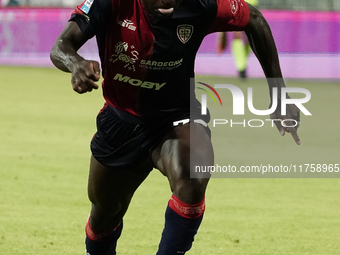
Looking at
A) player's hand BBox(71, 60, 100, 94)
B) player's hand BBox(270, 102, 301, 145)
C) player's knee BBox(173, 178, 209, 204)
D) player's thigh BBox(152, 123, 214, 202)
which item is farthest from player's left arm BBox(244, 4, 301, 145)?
player's hand BBox(71, 60, 100, 94)

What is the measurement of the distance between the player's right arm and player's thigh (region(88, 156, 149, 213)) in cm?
97

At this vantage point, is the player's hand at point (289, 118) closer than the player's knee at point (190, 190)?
No

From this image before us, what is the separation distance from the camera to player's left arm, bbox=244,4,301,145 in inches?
175

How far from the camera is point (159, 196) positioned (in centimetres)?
725

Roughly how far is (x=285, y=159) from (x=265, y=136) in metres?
1.51

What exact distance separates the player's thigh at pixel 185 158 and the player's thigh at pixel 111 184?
0.32m

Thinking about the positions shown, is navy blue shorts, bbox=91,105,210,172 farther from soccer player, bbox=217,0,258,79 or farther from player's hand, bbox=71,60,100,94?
soccer player, bbox=217,0,258,79

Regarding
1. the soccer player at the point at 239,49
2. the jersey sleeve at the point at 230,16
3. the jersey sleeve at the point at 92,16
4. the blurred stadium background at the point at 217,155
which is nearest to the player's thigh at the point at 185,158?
the jersey sleeve at the point at 230,16

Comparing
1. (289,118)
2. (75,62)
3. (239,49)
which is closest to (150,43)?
(75,62)

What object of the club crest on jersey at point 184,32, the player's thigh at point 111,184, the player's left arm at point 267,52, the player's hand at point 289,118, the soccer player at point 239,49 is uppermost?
the club crest on jersey at point 184,32

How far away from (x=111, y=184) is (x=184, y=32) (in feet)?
3.73

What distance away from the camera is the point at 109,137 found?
450 cm

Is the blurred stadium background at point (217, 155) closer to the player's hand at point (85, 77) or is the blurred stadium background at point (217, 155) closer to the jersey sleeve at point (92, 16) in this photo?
the jersey sleeve at point (92, 16)

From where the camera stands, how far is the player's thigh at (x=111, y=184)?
14.8 feet
